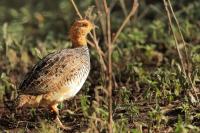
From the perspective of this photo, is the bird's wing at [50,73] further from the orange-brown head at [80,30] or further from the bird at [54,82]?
the orange-brown head at [80,30]

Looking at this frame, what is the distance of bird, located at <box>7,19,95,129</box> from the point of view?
7090 mm

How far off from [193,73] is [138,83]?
76 cm

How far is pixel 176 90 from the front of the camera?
7473 millimetres

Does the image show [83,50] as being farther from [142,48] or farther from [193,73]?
[142,48]

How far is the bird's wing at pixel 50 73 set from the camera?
23.2ft

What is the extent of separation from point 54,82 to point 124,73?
1.53 m

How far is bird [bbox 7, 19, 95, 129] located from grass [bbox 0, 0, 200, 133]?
0.16 m

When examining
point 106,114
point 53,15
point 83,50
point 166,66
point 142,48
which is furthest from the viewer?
point 53,15

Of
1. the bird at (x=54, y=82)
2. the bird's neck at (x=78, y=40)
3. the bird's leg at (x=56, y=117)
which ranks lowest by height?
the bird's leg at (x=56, y=117)

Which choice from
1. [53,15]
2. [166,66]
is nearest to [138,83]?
[166,66]

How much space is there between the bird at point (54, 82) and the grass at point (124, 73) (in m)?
0.16

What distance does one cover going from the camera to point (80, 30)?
25.1 feet

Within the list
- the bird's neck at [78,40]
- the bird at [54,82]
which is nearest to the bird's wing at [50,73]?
the bird at [54,82]

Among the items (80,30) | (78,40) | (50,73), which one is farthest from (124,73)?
(50,73)
